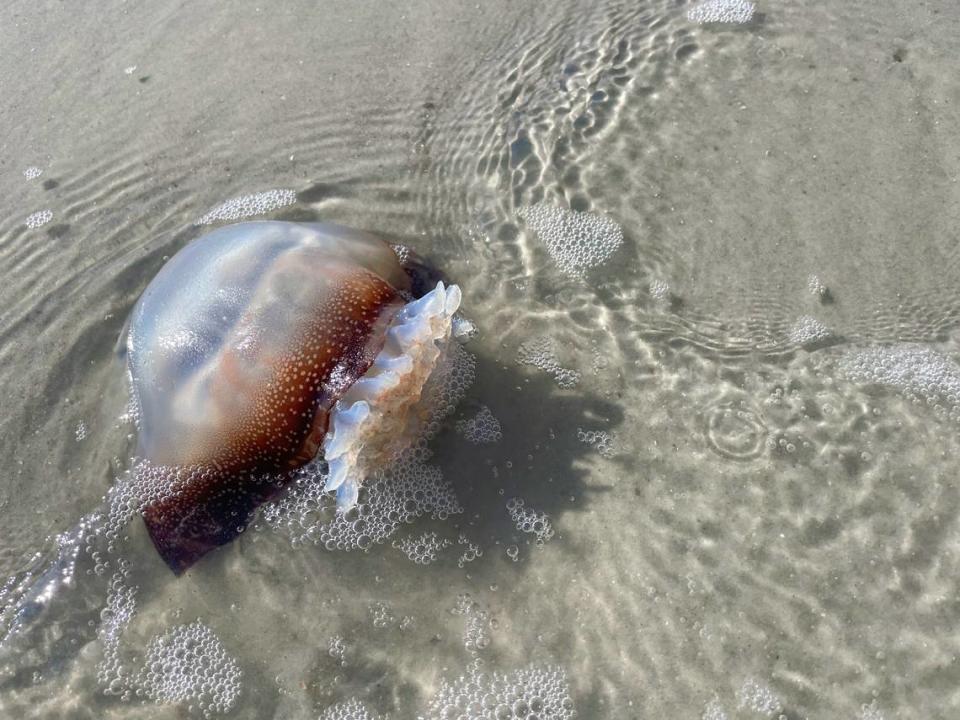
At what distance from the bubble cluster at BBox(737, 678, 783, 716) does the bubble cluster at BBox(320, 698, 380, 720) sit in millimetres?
1251

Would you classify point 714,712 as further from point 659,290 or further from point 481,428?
point 659,290

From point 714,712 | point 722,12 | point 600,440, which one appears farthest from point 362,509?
point 722,12

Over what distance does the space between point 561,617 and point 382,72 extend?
Result: 2952 mm

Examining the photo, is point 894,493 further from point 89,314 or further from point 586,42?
point 89,314

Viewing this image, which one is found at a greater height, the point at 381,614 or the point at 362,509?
the point at 362,509

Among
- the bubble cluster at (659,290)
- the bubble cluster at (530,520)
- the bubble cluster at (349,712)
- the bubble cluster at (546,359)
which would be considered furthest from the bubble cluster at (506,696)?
the bubble cluster at (659,290)

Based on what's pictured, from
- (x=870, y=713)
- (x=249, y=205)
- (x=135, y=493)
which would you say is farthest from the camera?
(x=249, y=205)

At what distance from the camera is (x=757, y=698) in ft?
8.39

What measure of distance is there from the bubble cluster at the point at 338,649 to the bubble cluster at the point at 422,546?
384mm

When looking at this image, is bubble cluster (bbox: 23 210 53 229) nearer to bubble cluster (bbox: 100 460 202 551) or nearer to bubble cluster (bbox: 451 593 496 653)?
bubble cluster (bbox: 100 460 202 551)

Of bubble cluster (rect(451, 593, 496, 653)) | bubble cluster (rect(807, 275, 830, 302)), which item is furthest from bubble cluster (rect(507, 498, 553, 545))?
bubble cluster (rect(807, 275, 830, 302))

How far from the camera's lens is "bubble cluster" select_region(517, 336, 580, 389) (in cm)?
317

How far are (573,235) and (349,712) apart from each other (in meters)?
2.22

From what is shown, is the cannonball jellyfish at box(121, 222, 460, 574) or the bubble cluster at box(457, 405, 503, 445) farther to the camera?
the bubble cluster at box(457, 405, 503, 445)
